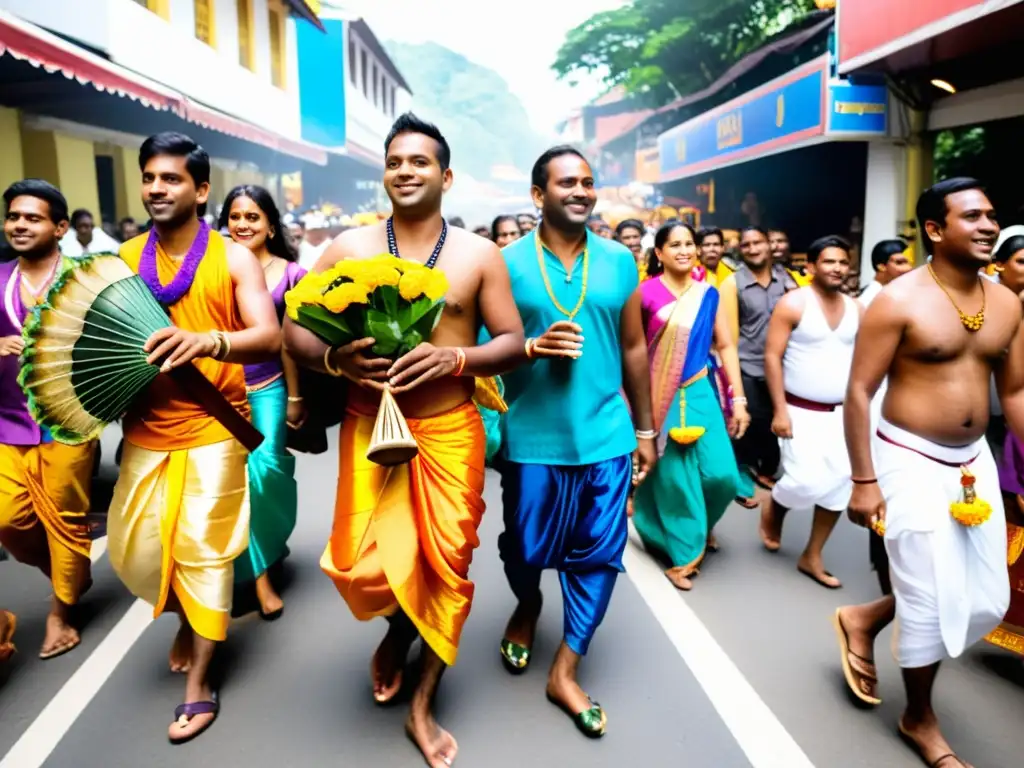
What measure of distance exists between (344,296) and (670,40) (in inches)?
1158

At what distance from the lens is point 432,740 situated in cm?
315

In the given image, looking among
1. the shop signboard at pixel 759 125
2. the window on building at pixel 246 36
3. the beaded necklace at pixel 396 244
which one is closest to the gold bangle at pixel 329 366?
the beaded necklace at pixel 396 244

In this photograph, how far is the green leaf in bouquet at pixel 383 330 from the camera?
2.81 meters

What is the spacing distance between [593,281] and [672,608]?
183 centimetres

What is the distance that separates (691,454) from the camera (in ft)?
16.5

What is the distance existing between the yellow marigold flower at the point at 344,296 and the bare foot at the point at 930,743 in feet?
7.92

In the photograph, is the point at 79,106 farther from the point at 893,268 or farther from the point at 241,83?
the point at 893,268

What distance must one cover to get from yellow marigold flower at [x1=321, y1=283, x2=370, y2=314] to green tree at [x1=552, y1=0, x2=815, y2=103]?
84.3 feet

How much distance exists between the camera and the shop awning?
646 centimetres

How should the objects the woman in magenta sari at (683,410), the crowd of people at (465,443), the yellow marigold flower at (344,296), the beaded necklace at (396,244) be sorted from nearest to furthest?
the yellow marigold flower at (344,296), the crowd of people at (465,443), the beaded necklace at (396,244), the woman in magenta sari at (683,410)

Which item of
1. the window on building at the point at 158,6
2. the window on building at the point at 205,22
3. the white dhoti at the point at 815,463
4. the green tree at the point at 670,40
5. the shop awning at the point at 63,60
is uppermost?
the green tree at the point at 670,40

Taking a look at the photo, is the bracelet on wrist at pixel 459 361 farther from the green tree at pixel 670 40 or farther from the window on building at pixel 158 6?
the green tree at pixel 670 40

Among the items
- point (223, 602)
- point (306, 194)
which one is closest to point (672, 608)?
point (223, 602)

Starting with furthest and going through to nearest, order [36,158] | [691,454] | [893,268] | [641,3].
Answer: [641,3]
[36,158]
[893,268]
[691,454]
